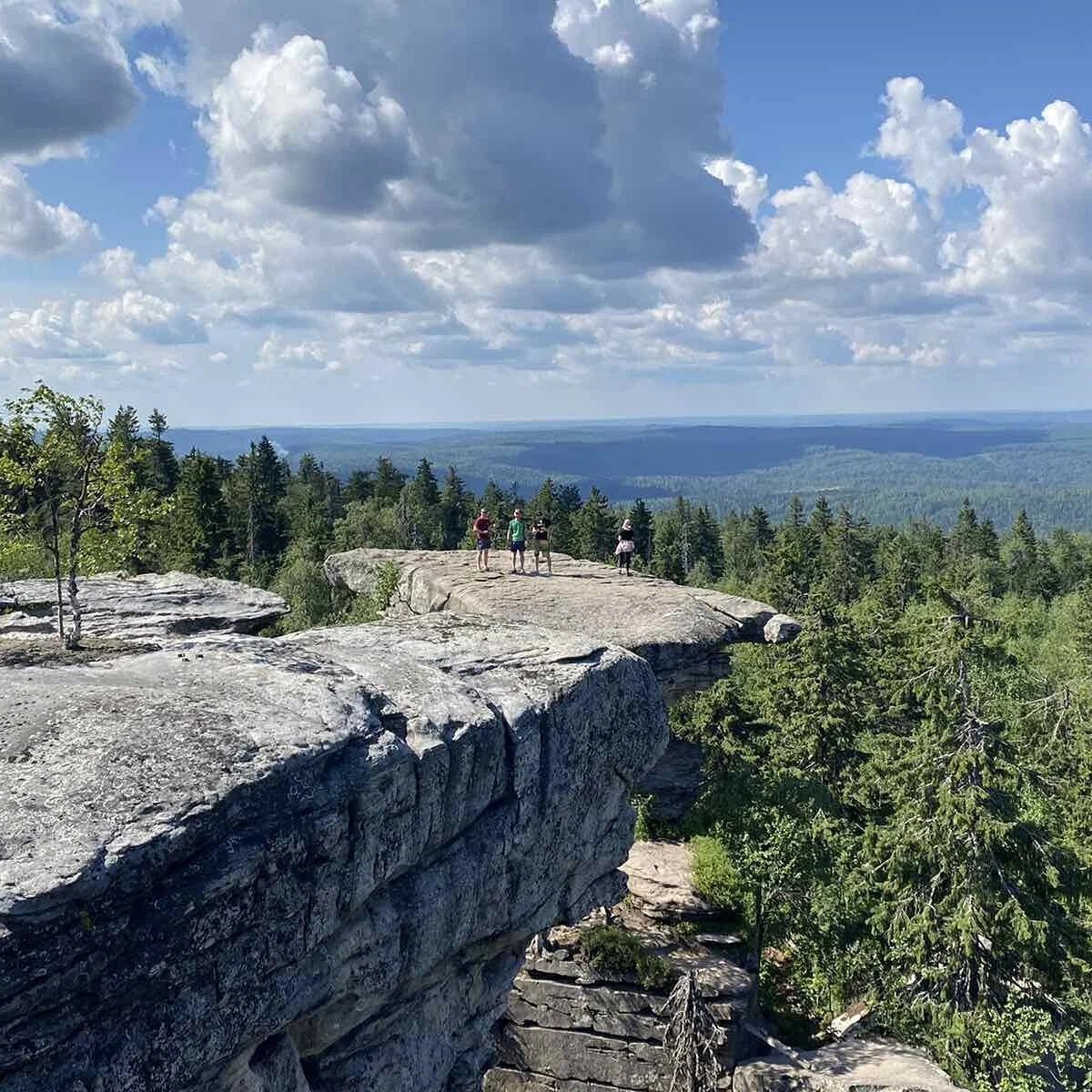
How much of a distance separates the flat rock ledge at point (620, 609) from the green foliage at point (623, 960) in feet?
27.3

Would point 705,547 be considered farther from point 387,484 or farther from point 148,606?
point 148,606

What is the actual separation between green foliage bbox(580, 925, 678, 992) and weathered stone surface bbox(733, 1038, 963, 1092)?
9.86 feet

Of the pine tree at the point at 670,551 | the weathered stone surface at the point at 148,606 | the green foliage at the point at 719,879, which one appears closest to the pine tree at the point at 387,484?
the pine tree at the point at 670,551

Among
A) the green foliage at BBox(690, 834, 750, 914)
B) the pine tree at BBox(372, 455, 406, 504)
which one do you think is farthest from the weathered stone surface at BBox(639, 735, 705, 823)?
the pine tree at BBox(372, 455, 406, 504)

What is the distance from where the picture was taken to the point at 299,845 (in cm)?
1327

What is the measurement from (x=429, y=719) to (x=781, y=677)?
2553 cm

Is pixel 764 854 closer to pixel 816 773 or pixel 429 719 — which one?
pixel 816 773

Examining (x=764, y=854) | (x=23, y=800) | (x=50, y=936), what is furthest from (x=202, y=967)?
(x=764, y=854)

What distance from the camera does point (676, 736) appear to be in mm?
35219

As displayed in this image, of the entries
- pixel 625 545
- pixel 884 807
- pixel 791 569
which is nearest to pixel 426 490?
pixel 791 569

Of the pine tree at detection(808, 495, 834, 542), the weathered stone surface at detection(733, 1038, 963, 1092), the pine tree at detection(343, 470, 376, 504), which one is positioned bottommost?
the weathered stone surface at detection(733, 1038, 963, 1092)

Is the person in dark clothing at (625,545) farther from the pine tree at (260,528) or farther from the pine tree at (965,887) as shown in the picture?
the pine tree at (260,528)

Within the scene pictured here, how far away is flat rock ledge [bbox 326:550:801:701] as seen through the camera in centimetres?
2838

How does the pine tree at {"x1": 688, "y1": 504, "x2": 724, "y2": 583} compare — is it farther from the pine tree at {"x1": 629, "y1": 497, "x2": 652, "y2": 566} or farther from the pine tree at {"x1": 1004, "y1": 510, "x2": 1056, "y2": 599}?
the pine tree at {"x1": 1004, "y1": 510, "x2": 1056, "y2": 599}
